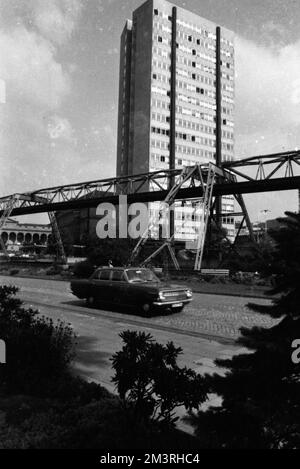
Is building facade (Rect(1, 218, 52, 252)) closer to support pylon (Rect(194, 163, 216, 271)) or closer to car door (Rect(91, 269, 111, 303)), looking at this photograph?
support pylon (Rect(194, 163, 216, 271))

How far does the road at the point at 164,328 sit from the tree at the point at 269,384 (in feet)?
8.11

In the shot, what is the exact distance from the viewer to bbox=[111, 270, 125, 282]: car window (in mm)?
12992

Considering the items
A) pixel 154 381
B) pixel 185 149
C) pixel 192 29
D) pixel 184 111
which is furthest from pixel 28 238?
pixel 154 381

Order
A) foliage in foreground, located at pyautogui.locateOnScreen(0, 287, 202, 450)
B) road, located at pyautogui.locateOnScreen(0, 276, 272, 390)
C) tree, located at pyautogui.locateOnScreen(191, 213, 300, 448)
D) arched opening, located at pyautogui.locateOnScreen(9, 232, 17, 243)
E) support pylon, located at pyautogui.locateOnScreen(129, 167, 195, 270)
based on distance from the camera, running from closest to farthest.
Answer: tree, located at pyautogui.locateOnScreen(191, 213, 300, 448) → foliage in foreground, located at pyautogui.locateOnScreen(0, 287, 202, 450) → road, located at pyautogui.locateOnScreen(0, 276, 272, 390) → support pylon, located at pyautogui.locateOnScreen(129, 167, 195, 270) → arched opening, located at pyautogui.locateOnScreen(9, 232, 17, 243)

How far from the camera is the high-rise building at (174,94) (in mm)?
96875

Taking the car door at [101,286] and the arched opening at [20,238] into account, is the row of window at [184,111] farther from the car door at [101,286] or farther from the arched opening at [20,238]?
the car door at [101,286]

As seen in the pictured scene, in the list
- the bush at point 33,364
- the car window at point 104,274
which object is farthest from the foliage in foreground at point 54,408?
the car window at point 104,274

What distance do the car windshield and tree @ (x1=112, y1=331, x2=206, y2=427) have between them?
8.95 m

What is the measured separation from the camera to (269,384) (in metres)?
2.79

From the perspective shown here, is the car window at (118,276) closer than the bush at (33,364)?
No

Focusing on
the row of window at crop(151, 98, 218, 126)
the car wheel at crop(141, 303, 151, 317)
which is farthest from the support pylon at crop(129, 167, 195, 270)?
the row of window at crop(151, 98, 218, 126)

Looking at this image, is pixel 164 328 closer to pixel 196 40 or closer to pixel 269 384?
pixel 269 384

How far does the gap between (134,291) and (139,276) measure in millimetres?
920
